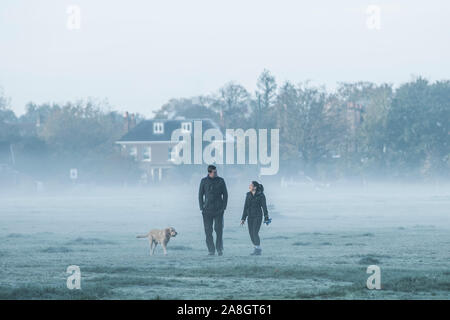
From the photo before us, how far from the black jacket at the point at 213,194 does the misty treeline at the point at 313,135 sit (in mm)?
77685

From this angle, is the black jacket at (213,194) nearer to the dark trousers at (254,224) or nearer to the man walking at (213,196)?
the man walking at (213,196)

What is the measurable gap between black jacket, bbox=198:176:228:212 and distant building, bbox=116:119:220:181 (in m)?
101

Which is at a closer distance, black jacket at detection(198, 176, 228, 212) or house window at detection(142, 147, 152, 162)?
black jacket at detection(198, 176, 228, 212)

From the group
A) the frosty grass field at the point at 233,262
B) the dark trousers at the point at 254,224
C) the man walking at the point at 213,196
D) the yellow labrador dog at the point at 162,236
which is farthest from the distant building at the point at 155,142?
the man walking at the point at 213,196

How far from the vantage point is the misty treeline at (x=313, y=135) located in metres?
105

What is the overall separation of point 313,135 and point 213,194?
92.5 m

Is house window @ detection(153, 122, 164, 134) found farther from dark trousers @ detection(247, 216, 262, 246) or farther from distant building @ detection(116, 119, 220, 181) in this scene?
dark trousers @ detection(247, 216, 262, 246)

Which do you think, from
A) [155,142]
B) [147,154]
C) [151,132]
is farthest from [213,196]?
[151,132]

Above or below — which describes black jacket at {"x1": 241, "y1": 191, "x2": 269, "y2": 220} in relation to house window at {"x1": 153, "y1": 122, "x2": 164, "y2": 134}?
below

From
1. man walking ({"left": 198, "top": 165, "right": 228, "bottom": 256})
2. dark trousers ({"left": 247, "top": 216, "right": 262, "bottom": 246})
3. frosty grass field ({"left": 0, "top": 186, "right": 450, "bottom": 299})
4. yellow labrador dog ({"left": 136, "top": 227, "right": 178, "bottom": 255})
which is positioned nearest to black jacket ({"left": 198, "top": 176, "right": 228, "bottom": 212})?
man walking ({"left": 198, "top": 165, "right": 228, "bottom": 256})

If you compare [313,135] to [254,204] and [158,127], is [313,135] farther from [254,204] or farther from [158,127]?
[254,204]

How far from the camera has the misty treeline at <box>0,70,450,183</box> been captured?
344ft
